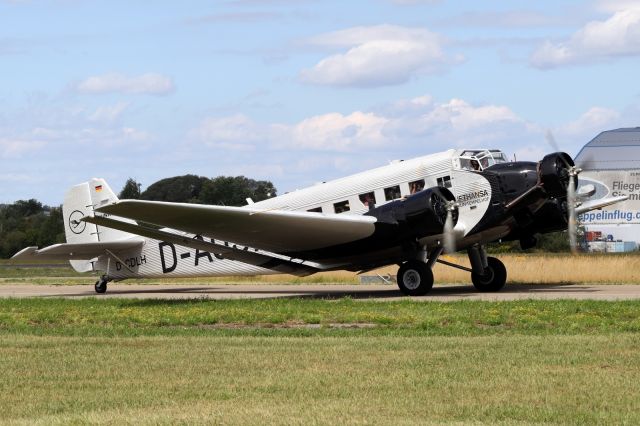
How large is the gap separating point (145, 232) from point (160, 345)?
35.6ft

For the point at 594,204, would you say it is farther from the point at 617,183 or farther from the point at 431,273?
the point at 617,183

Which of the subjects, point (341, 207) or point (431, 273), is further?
point (341, 207)

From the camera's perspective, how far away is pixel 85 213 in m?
31.8

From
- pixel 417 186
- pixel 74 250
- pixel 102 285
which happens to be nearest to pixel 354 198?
pixel 417 186

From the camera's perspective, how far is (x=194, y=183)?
11000 centimetres

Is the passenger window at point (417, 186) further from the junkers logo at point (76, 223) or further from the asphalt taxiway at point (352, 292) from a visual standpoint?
the junkers logo at point (76, 223)

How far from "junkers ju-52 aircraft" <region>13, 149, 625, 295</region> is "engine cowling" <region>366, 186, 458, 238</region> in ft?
0.08

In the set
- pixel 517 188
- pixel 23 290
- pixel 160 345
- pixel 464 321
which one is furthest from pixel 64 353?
pixel 23 290

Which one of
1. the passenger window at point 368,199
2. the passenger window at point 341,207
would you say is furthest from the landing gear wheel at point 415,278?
the passenger window at point 341,207

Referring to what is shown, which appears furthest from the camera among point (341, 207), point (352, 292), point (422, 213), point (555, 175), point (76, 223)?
point (76, 223)

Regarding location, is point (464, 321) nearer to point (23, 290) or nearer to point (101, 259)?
point (101, 259)

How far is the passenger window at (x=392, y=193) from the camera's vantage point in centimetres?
2550

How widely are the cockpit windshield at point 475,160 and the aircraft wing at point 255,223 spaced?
2711 mm

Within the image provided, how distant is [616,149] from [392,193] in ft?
182
